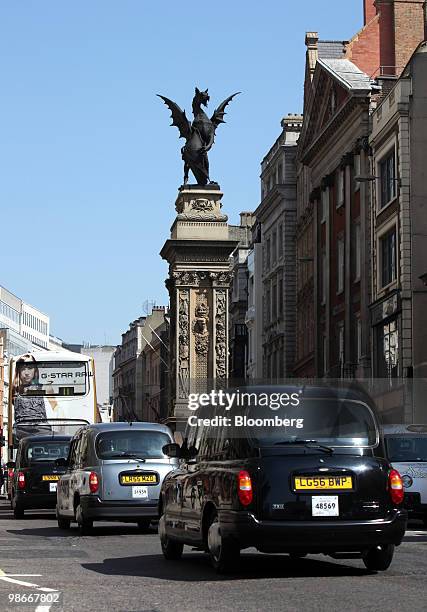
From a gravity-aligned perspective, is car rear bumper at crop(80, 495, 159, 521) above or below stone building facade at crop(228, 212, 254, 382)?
below

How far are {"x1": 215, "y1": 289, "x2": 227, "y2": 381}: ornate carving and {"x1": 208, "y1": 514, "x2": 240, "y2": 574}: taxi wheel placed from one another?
46395mm

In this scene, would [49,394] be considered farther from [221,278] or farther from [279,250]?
[279,250]

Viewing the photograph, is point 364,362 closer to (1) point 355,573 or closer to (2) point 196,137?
(2) point 196,137

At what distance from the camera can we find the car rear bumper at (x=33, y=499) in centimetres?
2908

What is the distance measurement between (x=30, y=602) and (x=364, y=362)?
4568 centimetres

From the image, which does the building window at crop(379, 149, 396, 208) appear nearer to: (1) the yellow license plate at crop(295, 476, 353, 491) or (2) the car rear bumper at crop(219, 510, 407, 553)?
(1) the yellow license plate at crop(295, 476, 353, 491)

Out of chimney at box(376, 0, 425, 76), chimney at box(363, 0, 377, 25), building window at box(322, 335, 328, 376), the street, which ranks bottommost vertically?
the street

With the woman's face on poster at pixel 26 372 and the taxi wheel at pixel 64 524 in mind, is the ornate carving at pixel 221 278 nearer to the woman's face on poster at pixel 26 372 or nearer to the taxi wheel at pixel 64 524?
the woman's face on poster at pixel 26 372

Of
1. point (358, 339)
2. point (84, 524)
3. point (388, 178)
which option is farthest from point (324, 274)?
point (84, 524)

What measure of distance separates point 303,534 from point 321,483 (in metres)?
0.48

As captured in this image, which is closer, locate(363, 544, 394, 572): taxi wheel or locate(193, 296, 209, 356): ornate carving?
locate(363, 544, 394, 572): taxi wheel

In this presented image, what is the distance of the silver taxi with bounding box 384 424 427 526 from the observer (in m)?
26.1

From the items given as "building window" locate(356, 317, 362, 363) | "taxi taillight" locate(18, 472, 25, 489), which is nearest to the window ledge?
"building window" locate(356, 317, 362, 363)

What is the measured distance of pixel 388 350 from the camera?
171 ft
